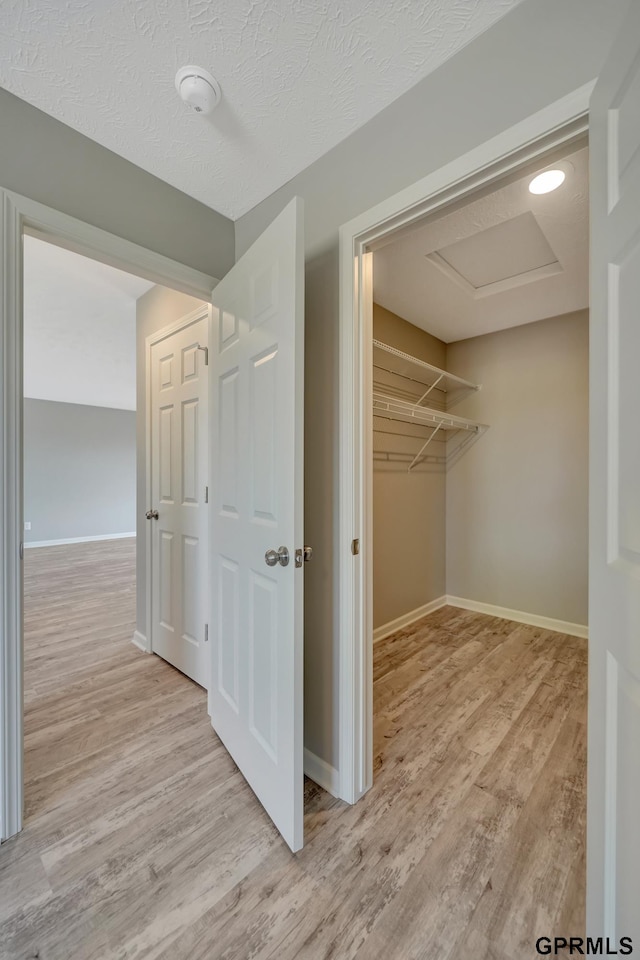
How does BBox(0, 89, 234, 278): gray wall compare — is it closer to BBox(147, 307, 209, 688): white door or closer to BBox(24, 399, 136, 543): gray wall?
BBox(147, 307, 209, 688): white door

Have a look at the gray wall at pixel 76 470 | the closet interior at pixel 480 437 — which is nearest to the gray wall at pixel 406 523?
the closet interior at pixel 480 437

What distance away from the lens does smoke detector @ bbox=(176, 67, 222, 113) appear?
47.8 inches

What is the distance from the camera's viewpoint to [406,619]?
3.21 m

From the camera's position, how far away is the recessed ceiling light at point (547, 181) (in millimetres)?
1575

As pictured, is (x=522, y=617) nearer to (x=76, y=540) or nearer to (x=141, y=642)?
(x=141, y=642)

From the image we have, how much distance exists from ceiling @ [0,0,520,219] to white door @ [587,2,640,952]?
2.17 feet

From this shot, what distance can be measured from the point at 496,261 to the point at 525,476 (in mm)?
1760

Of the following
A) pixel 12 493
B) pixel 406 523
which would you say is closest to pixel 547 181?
pixel 406 523

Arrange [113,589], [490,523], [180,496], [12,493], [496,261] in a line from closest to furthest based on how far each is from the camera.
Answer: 1. [12,493]
2. [496,261]
3. [180,496]
4. [490,523]
5. [113,589]

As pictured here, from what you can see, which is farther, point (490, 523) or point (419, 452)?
point (490, 523)

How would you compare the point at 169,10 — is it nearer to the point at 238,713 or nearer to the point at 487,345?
the point at 238,713

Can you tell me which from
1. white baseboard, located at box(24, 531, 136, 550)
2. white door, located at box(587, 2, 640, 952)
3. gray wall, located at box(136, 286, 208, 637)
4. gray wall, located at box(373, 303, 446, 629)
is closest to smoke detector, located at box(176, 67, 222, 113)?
white door, located at box(587, 2, 640, 952)

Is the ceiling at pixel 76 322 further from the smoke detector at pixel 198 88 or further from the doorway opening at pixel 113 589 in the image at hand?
the smoke detector at pixel 198 88

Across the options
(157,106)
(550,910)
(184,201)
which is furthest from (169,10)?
(550,910)
